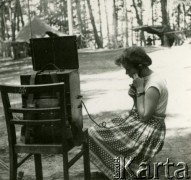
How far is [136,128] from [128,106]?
16.0 ft

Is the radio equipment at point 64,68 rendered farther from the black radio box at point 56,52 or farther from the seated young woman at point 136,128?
the seated young woman at point 136,128

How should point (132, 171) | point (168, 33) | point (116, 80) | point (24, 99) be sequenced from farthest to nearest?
point (168, 33) < point (116, 80) < point (132, 171) < point (24, 99)

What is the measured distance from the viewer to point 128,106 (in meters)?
9.01

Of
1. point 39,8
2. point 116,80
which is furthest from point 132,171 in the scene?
point 39,8

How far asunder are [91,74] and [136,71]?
1222 cm

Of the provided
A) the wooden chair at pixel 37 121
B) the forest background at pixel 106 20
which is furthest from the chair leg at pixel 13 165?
the forest background at pixel 106 20

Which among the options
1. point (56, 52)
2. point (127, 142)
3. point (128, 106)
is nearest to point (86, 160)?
point (127, 142)

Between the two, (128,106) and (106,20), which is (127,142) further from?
(106,20)

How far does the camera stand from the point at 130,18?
208 feet

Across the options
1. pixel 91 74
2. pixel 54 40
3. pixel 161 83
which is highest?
pixel 54 40

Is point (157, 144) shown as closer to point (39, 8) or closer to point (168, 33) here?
point (168, 33)

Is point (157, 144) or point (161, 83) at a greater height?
point (161, 83)

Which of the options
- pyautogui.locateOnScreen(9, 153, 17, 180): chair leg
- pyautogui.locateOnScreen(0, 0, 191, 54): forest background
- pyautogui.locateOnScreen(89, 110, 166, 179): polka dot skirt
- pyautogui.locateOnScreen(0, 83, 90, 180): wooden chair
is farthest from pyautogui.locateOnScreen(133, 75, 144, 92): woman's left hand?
pyautogui.locateOnScreen(0, 0, 191, 54): forest background

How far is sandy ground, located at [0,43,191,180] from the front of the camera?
4927mm
